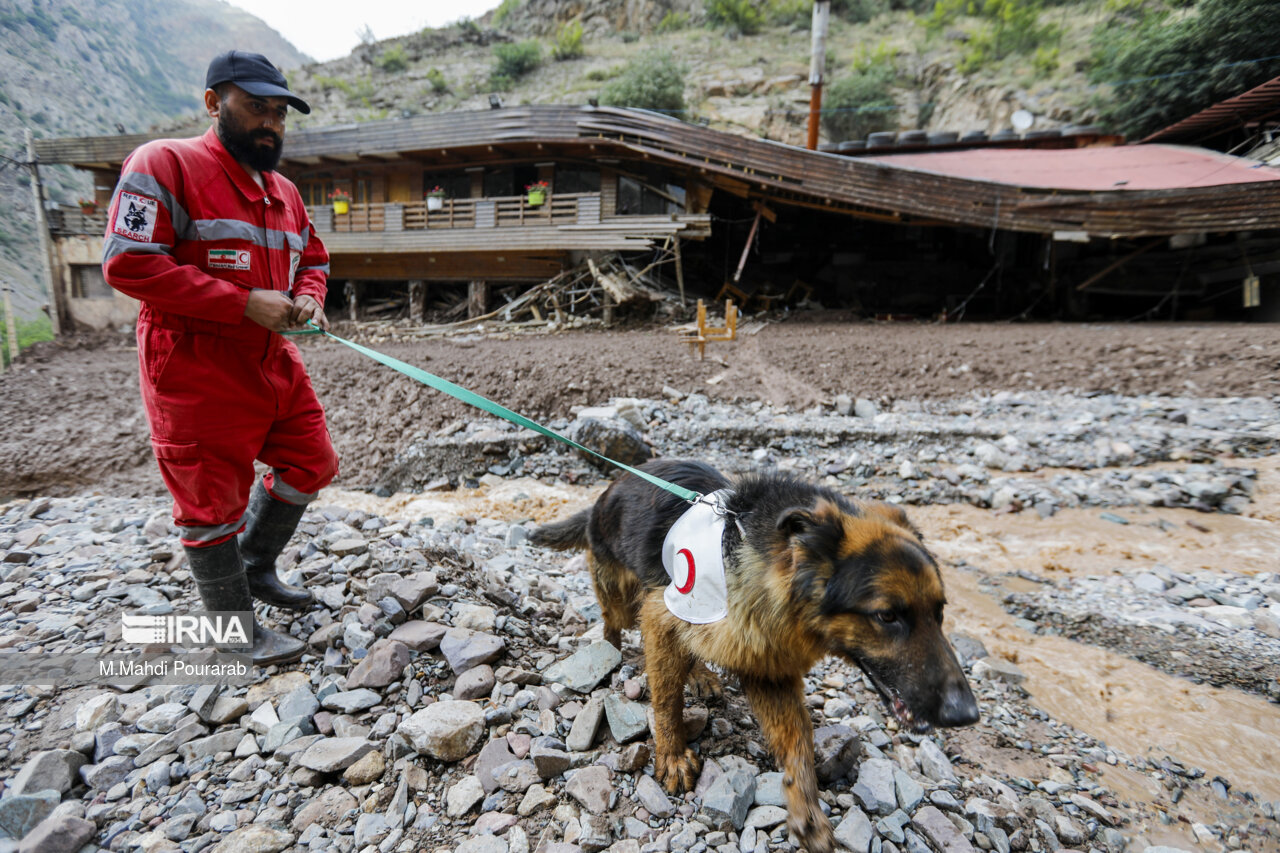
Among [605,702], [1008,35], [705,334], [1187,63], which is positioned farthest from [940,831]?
[1008,35]

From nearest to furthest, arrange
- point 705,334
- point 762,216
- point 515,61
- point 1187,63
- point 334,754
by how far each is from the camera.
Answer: point 334,754 → point 705,334 → point 762,216 → point 1187,63 → point 515,61

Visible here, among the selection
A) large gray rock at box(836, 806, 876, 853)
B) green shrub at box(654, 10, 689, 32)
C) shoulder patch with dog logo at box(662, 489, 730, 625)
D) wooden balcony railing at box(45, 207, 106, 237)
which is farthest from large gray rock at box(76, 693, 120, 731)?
green shrub at box(654, 10, 689, 32)

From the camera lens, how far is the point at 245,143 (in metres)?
2.53

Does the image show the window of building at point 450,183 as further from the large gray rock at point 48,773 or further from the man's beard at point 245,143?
the large gray rock at point 48,773

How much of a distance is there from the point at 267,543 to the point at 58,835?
134 centimetres

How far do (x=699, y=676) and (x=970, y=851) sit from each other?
130 cm

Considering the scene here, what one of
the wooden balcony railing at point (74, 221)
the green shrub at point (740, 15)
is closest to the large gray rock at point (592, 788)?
the wooden balcony railing at point (74, 221)

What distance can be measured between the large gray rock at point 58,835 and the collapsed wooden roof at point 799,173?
15567 millimetres

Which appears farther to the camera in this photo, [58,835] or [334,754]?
[334,754]

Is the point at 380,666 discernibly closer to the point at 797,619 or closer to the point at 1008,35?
the point at 797,619

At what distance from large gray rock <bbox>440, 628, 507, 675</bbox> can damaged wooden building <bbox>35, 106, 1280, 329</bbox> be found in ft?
45.4

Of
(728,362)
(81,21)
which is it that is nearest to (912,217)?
(728,362)

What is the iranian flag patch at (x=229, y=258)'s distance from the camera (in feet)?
7.98

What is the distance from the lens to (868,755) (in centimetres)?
248
